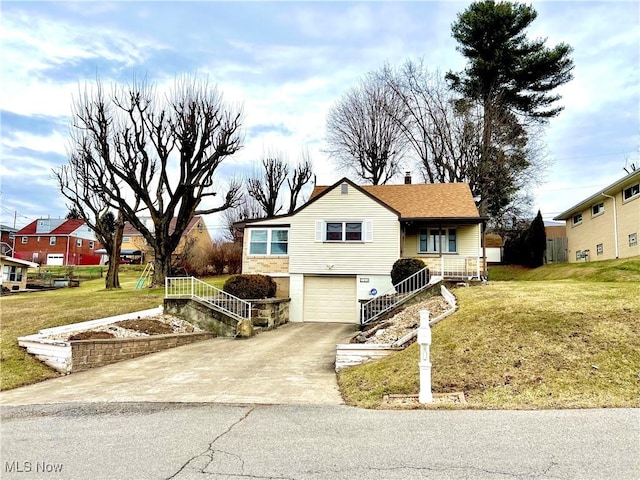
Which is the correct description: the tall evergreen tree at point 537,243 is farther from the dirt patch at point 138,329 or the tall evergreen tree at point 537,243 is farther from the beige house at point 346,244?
the dirt patch at point 138,329

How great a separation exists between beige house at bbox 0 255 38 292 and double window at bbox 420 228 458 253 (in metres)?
30.4

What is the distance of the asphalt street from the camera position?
4.27 m

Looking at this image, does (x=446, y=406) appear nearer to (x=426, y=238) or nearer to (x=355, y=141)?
(x=426, y=238)

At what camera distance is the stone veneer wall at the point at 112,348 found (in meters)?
10.7

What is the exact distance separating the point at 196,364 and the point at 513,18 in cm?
3020

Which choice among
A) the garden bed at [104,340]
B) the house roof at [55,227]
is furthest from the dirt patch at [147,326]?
the house roof at [55,227]

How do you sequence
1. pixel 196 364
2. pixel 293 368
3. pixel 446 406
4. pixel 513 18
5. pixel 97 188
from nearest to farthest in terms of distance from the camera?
pixel 446 406 → pixel 293 368 → pixel 196 364 → pixel 97 188 → pixel 513 18

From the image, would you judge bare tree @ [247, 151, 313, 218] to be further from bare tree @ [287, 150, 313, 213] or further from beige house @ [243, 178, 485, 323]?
beige house @ [243, 178, 485, 323]

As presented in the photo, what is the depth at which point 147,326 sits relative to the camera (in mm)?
13602

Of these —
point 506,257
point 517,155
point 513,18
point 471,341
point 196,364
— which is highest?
point 513,18

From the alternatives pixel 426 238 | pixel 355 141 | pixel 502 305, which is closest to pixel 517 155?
pixel 355 141

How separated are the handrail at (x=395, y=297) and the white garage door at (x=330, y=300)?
3022 millimetres

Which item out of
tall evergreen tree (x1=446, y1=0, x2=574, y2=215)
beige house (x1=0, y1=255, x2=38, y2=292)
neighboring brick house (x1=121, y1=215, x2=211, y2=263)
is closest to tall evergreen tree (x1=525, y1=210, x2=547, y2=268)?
tall evergreen tree (x1=446, y1=0, x2=574, y2=215)

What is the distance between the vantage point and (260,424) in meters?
5.98
